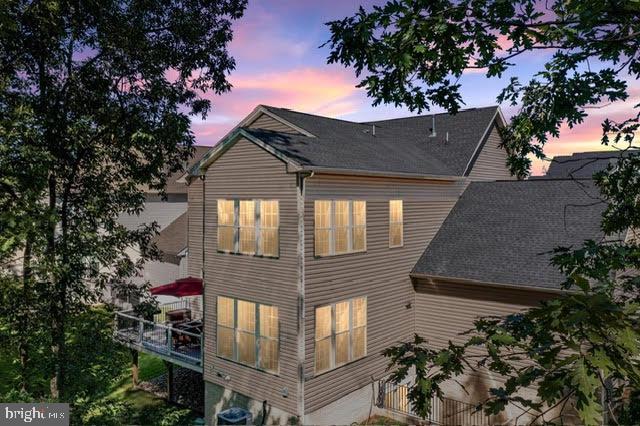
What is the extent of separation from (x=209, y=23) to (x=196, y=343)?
1255cm

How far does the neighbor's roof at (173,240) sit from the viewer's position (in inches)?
1286

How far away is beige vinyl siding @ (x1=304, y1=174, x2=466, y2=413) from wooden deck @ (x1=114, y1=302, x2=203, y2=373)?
5299 millimetres

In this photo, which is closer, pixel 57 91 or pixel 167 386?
pixel 57 91

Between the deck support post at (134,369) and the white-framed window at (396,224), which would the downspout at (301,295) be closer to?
A: the white-framed window at (396,224)

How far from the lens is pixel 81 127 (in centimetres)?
1055

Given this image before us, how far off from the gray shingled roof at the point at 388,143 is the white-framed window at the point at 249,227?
6.85ft

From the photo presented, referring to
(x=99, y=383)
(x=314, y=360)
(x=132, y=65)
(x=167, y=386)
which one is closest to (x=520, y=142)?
(x=314, y=360)

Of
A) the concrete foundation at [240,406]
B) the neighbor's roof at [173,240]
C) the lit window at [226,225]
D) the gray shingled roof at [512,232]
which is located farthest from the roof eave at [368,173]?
the neighbor's roof at [173,240]

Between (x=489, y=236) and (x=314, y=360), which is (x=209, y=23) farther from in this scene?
(x=489, y=236)

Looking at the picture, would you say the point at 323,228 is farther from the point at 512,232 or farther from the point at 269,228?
the point at 512,232

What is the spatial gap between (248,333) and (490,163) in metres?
15.6

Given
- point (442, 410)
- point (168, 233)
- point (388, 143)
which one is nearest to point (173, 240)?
point (168, 233)

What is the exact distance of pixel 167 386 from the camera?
19.5 metres

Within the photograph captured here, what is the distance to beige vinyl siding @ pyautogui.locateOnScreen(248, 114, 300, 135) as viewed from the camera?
58.2ft
